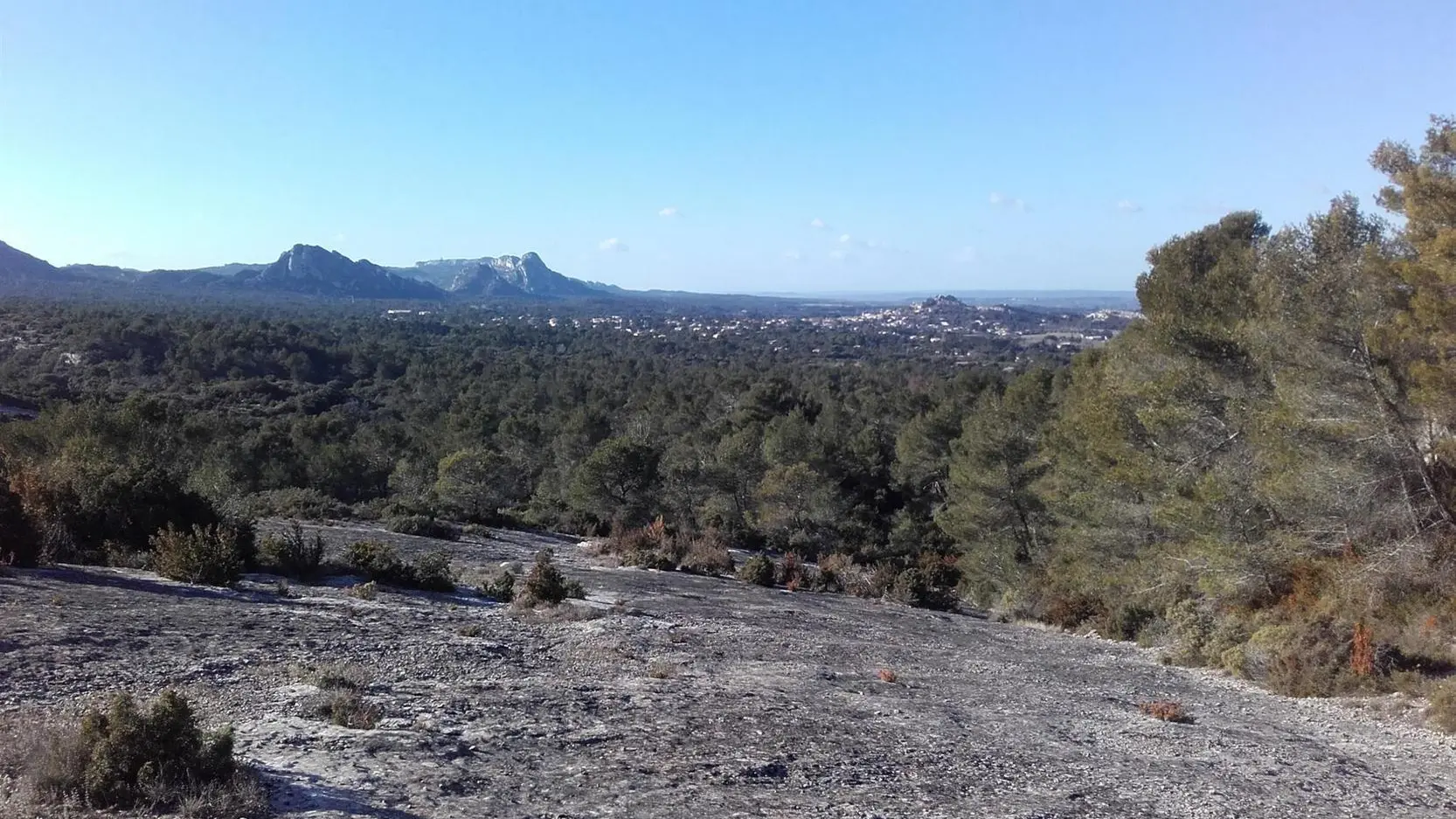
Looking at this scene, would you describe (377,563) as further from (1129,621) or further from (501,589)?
(1129,621)

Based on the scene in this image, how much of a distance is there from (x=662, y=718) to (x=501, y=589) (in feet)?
21.2

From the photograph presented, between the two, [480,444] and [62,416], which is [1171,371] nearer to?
[62,416]

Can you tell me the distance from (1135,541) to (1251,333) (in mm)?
4725

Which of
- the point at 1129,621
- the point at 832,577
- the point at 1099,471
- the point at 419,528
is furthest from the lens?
the point at 832,577

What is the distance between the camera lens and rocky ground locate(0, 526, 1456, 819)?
551cm

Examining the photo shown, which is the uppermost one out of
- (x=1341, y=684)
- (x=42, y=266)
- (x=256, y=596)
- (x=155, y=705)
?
(x=42, y=266)

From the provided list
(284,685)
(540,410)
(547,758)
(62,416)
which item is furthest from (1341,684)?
(540,410)

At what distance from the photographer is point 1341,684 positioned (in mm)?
10508

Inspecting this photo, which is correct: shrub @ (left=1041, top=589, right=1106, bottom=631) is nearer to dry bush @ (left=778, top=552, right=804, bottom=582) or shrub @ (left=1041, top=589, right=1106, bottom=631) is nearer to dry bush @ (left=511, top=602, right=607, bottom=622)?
dry bush @ (left=778, top=552, right=804, bottom=582)

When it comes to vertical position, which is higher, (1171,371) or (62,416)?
(1171,371)

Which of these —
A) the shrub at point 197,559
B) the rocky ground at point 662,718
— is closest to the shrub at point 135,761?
the rocky ground at point 662,718

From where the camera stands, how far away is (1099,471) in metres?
17.0

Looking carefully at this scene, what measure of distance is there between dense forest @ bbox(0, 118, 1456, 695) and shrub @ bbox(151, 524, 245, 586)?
2.84 feet

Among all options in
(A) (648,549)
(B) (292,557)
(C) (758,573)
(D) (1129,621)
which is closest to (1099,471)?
(D) (1129,621)
